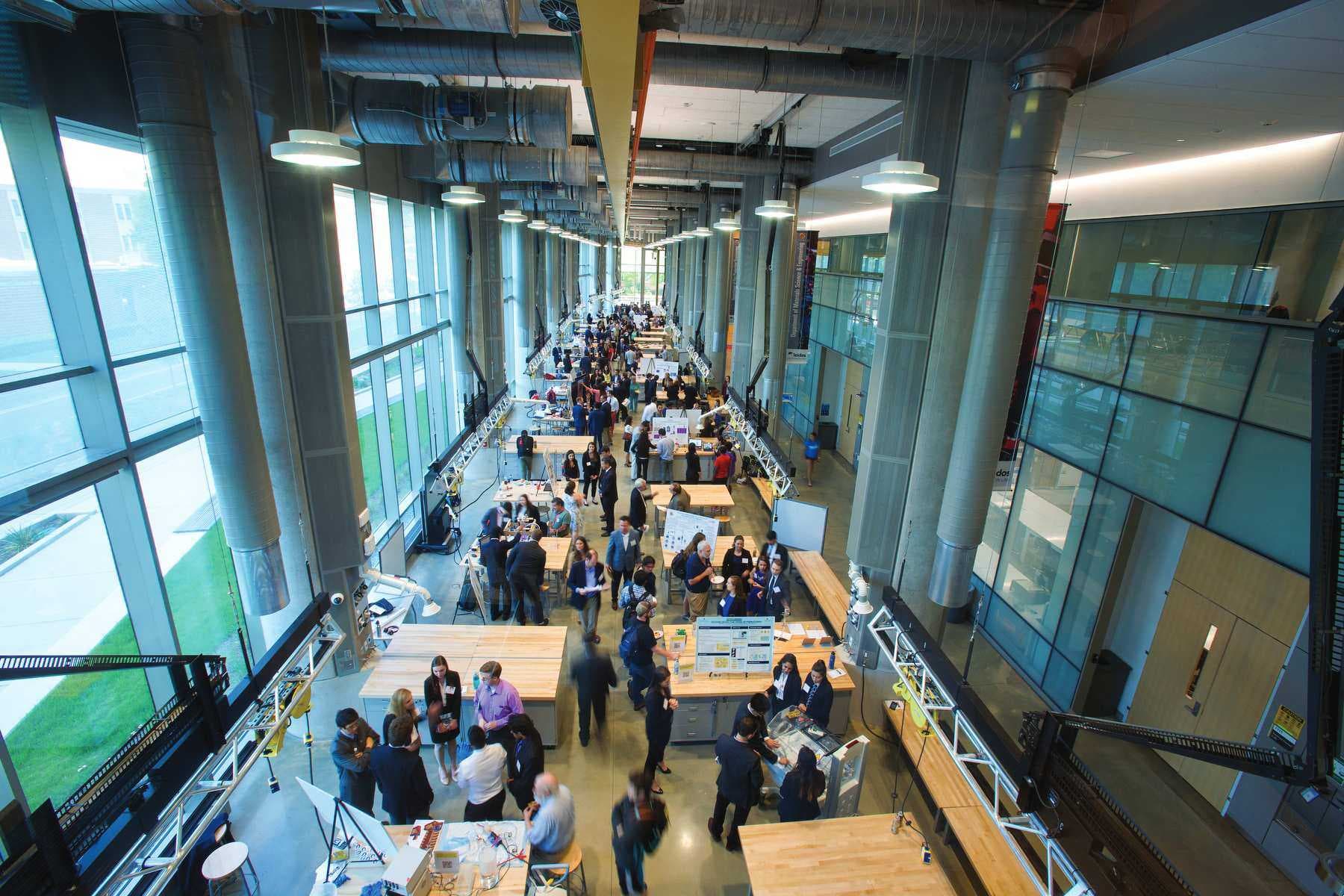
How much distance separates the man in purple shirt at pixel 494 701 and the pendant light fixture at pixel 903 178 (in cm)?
474

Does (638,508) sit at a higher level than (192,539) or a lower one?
lower

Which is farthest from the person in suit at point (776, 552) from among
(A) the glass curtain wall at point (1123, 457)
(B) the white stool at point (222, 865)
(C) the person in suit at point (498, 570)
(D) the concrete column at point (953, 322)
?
(B) the white stool at point (222, 865)

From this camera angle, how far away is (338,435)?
6430 mm

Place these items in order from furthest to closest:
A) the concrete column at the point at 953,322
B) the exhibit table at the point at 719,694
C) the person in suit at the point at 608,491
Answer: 1. the person in suit at the point at 608,491
2. the exhibit table at the point at 719,694
3. the concrete column at the point at 953,322

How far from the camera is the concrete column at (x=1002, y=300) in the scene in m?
5.14

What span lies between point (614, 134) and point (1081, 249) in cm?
779

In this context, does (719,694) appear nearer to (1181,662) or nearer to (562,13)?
(1181,662)

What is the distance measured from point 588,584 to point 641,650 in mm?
1542

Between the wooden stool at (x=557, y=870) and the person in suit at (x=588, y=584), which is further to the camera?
the person in suit at (x=588, y=584)

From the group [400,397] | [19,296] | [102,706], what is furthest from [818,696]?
[400,397]

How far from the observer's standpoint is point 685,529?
28.3ft

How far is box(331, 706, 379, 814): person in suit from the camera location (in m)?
4.80

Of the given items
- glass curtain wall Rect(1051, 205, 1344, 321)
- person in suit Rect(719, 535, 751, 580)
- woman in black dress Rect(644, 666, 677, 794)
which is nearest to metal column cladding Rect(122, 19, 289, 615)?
woman in black dress Rect(644, 666, 677, 794)

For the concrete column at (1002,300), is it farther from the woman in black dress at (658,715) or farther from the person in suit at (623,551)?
the person in suit at (623,551)
